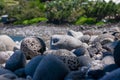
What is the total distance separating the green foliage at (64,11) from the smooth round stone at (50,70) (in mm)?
26676

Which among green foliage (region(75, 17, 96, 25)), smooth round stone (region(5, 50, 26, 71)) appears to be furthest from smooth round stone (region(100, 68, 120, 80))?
green foliage (region(75, 17, 96, 25))

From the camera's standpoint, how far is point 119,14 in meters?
33.4

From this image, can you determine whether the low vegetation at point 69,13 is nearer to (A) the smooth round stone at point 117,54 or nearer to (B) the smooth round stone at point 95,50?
(B) the smooth round stone at point 95,50

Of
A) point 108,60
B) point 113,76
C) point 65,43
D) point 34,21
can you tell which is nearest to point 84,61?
point 108,60

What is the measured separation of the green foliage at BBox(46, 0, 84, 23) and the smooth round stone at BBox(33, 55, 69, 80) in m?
26.7

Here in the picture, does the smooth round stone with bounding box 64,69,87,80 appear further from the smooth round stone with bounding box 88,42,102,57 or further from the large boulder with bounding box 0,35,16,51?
the large boulder with bounding box 0,35,16,51

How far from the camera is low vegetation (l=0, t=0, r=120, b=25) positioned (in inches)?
1316

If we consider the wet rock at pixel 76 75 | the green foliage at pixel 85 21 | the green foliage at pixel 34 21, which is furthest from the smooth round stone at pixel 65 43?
the green foliage at pixel 34 21

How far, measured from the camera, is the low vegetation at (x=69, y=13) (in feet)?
110

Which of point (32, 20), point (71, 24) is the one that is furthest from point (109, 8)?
point (32, 20)

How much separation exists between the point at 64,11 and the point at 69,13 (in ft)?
1.71

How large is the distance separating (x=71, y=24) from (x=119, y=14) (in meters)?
3.72

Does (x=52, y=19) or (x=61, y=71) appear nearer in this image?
(x=61, y=71)

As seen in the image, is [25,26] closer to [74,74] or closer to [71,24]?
[71,24]
